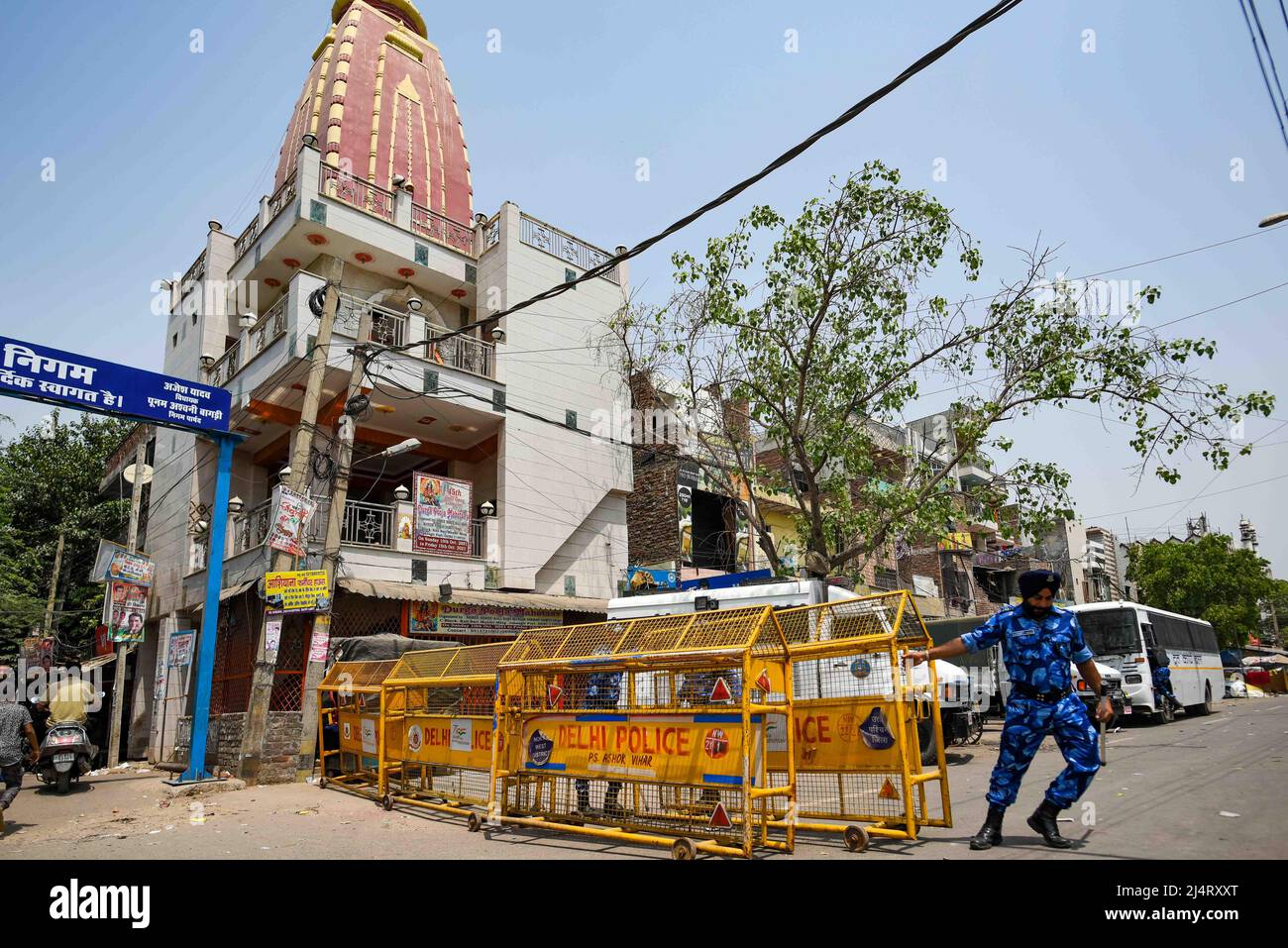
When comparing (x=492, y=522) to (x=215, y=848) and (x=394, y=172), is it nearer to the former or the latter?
(x=394, y=172)

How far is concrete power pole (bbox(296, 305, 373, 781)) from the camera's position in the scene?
11.7 m

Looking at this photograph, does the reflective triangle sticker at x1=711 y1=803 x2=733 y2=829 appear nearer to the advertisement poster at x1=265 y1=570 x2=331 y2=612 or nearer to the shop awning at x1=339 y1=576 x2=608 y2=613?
the advertisement poster at x1=265 y1=570 x2=331 y2=612

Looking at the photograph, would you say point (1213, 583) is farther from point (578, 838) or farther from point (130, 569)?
point (130, 569)

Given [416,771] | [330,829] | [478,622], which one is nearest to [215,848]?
[330,829]

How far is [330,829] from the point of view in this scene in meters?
8.21

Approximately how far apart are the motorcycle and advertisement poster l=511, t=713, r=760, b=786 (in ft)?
31.1

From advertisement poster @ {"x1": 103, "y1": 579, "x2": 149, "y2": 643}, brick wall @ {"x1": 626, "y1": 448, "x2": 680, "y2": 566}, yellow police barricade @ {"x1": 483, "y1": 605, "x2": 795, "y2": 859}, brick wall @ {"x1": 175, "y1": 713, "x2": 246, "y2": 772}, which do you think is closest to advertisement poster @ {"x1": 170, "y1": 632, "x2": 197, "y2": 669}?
advertisement poster @ {"x1": 103, "y1": 579, "x2": 149, "y2": 643}

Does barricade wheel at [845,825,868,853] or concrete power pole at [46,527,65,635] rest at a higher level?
concrete power pole at [46,527,65,635]

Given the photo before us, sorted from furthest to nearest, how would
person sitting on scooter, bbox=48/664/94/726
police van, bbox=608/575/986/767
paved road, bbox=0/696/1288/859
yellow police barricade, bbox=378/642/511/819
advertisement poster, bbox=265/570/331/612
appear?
person sitting on scooter, bbox=48/664/94/726, advertisement poster, bbox=265/570/331/612, police van, bbox=608/575/986/767, yellow police barricade, bbox=378/642/511/819, paved road, bbox=0/696/1288/859

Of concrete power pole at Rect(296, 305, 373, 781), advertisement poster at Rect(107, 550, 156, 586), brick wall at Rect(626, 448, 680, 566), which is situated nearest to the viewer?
concrete power pole at Rect(296, 305, 373, 781)

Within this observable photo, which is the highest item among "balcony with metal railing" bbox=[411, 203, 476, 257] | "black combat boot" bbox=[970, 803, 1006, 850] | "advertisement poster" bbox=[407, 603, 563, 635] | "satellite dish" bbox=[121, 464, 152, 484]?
"balcony with metal railing" bbox=[411, 203, 476, 257]

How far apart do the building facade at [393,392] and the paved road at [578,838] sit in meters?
3.92
